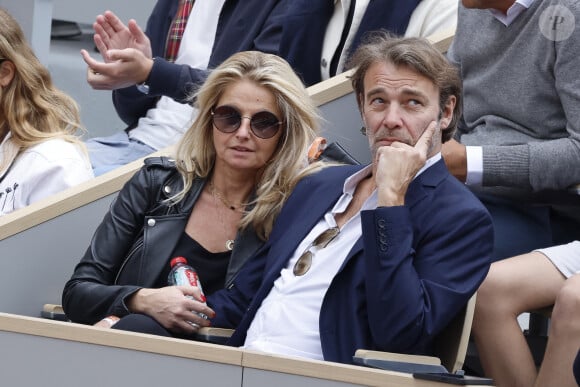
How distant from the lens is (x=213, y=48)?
527 cm

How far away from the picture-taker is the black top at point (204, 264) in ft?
12.6

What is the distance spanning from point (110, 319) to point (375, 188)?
84cm

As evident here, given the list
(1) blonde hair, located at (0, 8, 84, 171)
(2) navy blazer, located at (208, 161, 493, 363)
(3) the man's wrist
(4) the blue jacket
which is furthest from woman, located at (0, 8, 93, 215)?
(2) navy blazer, located at (208, 161, 493, 363)

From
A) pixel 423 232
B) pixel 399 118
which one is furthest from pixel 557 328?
pixel 399 118

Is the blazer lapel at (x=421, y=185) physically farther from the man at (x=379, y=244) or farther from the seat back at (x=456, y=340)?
the seat back at (x=456, y=340)

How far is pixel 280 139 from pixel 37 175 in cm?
101

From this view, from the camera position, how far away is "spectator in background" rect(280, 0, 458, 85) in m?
4.54

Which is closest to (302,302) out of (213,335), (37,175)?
(213,335)

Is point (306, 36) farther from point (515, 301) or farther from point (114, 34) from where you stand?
point (515, 301)

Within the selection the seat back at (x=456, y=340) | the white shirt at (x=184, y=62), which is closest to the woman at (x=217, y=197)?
the seat back at (x=456, y=340)

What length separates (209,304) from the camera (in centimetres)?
373

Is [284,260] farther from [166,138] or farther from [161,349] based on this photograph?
[166,138]

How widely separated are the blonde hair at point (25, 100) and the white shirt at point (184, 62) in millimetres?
536

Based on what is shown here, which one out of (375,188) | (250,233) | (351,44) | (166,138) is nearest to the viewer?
(375,188)
